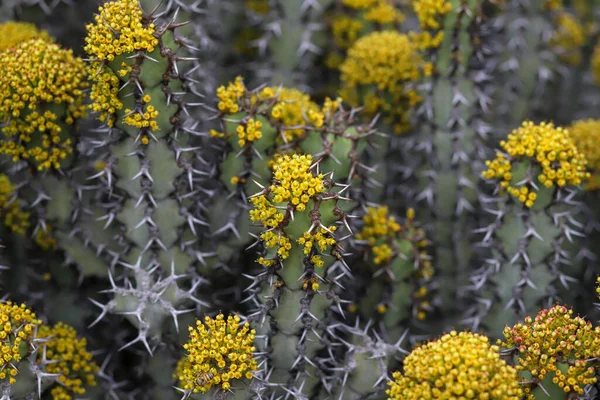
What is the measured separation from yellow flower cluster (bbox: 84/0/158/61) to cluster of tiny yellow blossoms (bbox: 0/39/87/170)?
404 mm

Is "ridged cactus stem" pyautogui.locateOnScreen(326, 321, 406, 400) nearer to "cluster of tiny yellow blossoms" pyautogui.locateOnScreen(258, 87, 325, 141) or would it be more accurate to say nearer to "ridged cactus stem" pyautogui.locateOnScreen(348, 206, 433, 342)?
"ridged cactus stem" pyautogui.locateOnScreen(348, 206, 433, 342)

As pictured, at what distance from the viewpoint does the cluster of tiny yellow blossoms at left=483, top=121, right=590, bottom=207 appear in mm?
3594

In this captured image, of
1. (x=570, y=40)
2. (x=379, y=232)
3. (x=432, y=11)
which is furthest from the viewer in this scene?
(x=570, y=40)

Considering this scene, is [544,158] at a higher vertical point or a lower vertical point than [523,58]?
higher

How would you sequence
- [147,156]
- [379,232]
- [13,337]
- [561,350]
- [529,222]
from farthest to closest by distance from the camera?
[379,232] → [529,222] → [147,156] → [13,337] → [561,350]

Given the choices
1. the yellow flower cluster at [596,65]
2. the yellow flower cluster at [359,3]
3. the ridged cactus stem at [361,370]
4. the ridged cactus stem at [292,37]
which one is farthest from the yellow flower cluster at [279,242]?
the yellow flower cluster at [596,65]

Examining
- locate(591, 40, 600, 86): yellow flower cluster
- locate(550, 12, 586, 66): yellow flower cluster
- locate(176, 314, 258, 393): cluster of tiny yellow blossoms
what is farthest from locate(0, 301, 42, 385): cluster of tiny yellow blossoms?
locate(550, 12, 586, 66): yellow flower cluster

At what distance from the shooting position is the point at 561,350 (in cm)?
299

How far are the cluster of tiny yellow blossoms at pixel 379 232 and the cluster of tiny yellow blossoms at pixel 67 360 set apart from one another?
1618 millimetres

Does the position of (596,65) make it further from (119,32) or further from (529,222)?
(119,32)

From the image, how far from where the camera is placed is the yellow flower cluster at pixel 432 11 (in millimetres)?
4207

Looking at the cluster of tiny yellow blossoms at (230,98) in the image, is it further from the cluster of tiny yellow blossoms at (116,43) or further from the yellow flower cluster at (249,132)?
the cluster of tiny yellow blossoms at (116,43)

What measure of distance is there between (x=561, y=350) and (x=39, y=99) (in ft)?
8.92

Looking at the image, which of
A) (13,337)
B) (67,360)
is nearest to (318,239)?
(13,337)
